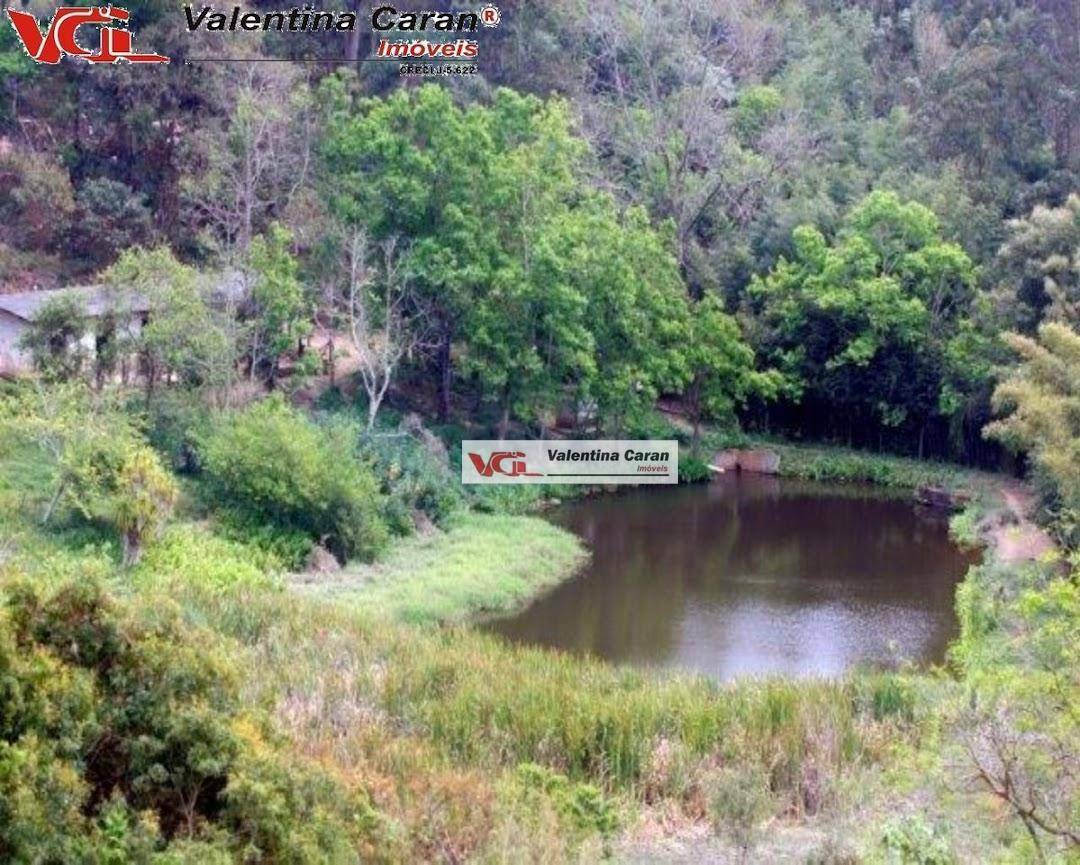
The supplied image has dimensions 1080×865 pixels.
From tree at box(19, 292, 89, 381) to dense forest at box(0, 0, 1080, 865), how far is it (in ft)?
0.25

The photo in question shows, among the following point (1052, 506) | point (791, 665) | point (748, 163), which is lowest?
point (791, 665)

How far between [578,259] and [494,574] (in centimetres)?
640

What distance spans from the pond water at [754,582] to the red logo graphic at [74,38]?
10388 millimetres

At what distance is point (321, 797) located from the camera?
7.01m

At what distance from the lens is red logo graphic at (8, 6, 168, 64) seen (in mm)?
A: 23250

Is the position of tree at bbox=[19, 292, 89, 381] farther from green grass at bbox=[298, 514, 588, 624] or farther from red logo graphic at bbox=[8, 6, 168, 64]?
red logo graphic at bbox=[8, 6, 168, 64]

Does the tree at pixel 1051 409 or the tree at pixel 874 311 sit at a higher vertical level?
the tree at pixel 874 311

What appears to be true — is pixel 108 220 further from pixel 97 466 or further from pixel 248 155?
pixel 97 466

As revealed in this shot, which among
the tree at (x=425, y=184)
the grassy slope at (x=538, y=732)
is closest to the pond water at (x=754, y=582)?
the grassy slope at (x=538, y=732)

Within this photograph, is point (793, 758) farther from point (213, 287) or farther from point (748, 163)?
point (748, 163)

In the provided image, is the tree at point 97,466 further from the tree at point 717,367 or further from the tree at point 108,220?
the tree at point 717,367

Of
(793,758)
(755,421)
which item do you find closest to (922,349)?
(755,421)

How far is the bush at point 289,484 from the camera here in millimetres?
17562

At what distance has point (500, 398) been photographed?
23.2 m
